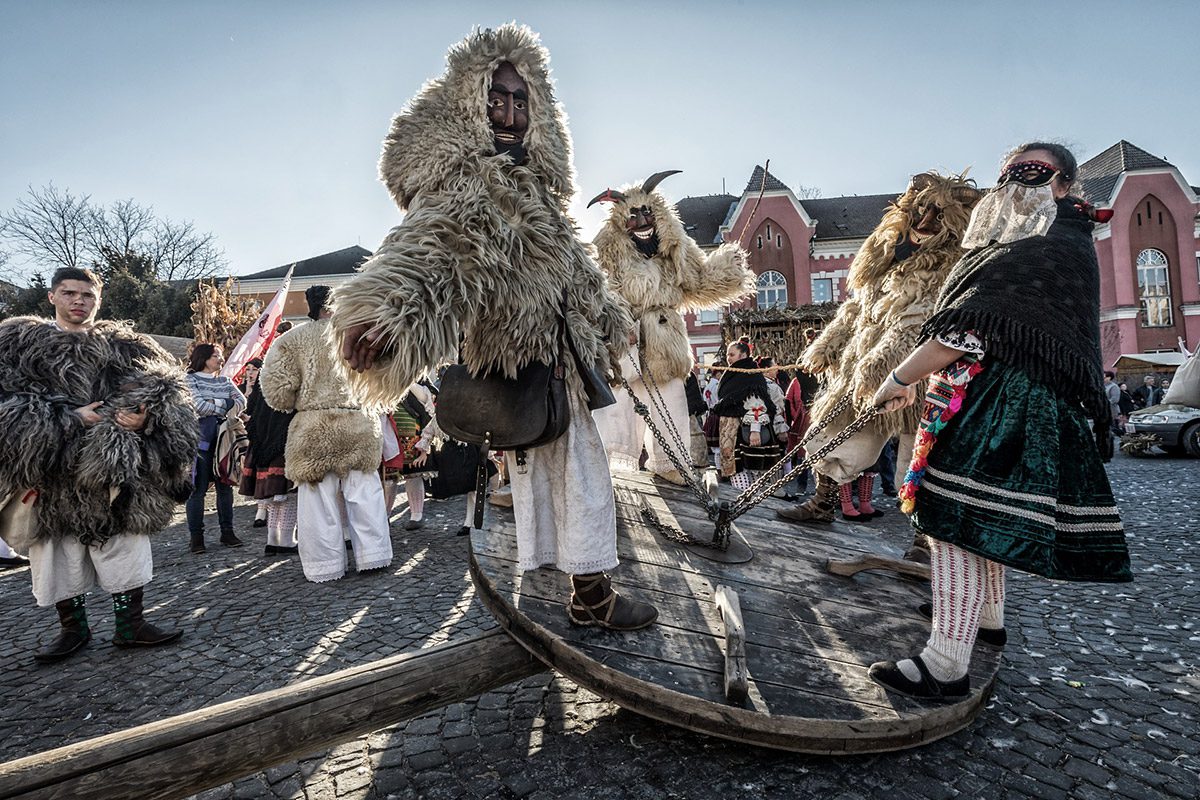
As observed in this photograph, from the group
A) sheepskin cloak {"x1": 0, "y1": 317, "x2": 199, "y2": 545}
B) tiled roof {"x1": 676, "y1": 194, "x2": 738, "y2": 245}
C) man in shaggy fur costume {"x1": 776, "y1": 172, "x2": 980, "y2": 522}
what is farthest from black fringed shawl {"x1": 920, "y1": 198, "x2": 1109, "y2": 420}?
tiled roof {"x1": 676, "y1": 194, "x2": 738, "y2": 245}

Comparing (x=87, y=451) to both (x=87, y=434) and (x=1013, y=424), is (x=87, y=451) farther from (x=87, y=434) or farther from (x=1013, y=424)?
(x=1013, y=424)

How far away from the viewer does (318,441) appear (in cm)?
468

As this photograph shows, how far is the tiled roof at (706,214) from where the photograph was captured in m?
32.4

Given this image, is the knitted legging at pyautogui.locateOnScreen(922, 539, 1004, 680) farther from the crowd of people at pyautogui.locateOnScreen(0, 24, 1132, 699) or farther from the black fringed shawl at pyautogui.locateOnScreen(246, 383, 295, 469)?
the black fringed shawl at pyautogui.locateOnScreen(246, 383, 295, 469)

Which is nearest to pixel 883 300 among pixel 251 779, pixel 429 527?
pixel 251 779

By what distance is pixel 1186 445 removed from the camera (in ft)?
35.7

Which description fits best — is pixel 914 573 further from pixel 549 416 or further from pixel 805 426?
pixel 805 426

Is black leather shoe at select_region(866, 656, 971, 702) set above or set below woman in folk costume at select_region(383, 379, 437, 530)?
below

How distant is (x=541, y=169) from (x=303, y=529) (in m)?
3.46

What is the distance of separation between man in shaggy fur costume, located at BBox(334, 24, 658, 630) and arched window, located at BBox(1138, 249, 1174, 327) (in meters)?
35.2

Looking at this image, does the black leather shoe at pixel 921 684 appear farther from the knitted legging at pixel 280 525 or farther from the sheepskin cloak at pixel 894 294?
the knitted legging at pixel 280 525

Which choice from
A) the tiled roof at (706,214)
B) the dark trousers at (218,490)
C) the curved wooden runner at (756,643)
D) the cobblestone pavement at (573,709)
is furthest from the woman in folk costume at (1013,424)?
the tiled roof at (706,214)

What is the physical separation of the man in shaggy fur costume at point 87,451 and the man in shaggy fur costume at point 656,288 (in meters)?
3.11

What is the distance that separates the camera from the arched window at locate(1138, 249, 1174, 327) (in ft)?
92.6
